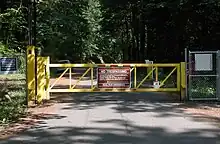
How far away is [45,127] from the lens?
973 cm

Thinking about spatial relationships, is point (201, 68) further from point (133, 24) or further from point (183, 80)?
point (133, 24)

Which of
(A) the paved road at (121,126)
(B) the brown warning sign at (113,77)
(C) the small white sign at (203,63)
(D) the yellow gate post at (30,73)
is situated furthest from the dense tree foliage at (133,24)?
(C) the small white sign at (203,63)

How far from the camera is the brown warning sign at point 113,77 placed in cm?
1438

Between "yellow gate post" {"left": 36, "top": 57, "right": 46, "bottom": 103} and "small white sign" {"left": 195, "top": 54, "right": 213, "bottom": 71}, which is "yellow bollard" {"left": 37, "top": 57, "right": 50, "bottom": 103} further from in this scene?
"small white sign" {"left": 195, "top": 54, "right": 213, "bottom": 71}

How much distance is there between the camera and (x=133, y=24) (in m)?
39.3

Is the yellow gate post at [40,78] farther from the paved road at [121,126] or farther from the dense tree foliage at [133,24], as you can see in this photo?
the dense tree foliage at [133,24]

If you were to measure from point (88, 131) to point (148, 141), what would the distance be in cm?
154

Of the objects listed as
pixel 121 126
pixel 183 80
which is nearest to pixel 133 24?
pixel 183 80

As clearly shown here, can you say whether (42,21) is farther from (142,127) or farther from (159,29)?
(142,127)

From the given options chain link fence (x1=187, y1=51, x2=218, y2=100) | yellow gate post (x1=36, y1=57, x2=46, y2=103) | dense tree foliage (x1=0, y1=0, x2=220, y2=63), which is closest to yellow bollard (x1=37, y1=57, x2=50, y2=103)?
yellow gate post (x1=36, y1=57, x2=46, y2=103)

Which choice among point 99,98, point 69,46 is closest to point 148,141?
point 99,98

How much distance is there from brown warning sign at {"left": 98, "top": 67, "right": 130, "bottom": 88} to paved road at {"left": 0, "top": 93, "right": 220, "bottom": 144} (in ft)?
2.65

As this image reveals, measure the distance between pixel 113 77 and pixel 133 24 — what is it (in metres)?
25.4

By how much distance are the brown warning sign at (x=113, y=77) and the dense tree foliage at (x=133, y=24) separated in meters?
5.27
